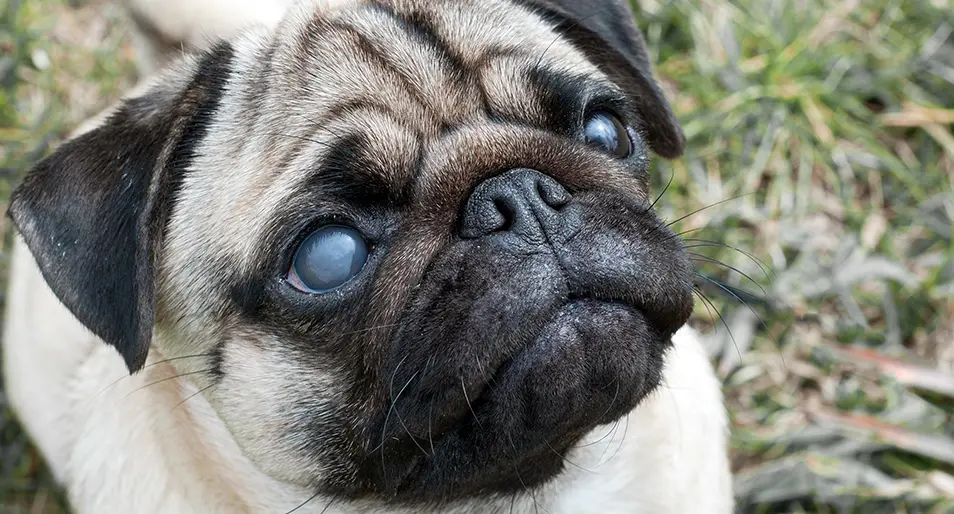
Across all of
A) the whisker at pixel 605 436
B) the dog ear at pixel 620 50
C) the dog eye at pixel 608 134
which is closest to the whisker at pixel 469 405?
the whisker at pixel 605 436

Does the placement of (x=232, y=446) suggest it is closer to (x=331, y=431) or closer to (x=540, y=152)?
(x=331, y=431)

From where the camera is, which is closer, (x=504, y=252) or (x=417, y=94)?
(x=504, y=252)

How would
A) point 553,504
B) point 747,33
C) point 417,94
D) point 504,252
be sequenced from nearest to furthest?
point 504,252, point 417,94, point 553,504, point 747,33

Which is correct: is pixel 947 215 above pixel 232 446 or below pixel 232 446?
below

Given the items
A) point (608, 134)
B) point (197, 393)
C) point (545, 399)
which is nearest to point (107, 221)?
point (197, 393)

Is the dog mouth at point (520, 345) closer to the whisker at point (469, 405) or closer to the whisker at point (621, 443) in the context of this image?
the whisker at point (469, 405)

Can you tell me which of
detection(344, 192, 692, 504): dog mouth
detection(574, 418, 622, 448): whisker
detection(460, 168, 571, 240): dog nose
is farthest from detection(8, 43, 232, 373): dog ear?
detection(574, 418, 622, 448): whisker

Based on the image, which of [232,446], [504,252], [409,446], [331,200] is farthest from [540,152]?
[232,446]

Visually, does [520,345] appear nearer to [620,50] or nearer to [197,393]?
[197,393]
